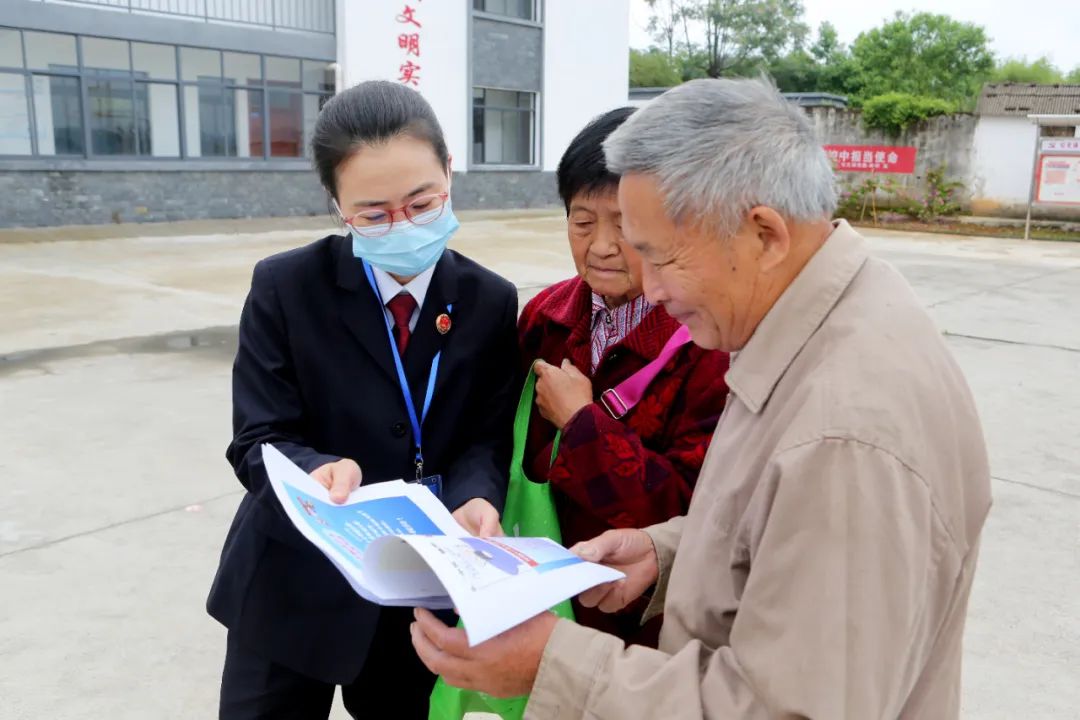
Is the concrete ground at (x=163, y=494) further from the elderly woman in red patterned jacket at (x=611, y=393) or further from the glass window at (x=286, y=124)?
the glass window at (x=286, y=124)

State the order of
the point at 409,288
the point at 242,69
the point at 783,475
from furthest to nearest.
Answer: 1. the point at 242,69
2. the point at 409,288
3. the point at 783,475

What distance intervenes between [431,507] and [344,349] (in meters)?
0.37

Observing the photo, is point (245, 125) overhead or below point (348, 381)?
overhead

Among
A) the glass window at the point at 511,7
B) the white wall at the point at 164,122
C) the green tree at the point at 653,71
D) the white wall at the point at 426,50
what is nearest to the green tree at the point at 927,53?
the green tree at the point at 653,71

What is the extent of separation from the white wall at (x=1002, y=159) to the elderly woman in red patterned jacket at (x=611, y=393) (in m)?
17.6

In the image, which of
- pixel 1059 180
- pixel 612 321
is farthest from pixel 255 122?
pixel 612 321

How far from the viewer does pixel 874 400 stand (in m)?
0.90

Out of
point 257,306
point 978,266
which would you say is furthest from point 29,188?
point 257,306

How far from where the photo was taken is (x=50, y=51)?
41.5ft

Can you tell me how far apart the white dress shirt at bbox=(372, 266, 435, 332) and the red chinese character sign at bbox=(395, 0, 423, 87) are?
14.3 meters

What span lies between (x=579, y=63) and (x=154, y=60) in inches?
315

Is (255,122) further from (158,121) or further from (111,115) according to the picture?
(111,115)

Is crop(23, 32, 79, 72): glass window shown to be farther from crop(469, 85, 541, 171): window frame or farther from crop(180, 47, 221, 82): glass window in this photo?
crop(469, 85, 541, 171): window frame

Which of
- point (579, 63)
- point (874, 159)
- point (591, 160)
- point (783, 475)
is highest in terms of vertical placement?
point (579, 63)
